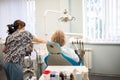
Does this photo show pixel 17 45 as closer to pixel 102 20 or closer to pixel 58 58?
pixel 58 58

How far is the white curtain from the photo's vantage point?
446 centimetres

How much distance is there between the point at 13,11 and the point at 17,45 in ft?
7.38

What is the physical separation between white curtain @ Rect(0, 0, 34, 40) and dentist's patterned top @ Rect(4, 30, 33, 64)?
1.97m

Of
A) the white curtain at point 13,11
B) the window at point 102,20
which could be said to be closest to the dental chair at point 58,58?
the window at point 102,20

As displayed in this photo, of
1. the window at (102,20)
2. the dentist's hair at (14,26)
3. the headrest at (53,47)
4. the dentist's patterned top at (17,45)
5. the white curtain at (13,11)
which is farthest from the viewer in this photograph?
the white curtain at (13,11)

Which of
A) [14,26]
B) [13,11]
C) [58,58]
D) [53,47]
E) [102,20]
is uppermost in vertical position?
[13,11]

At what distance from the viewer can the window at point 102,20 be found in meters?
3.73

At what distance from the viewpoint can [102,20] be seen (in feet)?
12.5

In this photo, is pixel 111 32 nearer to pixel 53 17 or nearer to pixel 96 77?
pixel 96 77

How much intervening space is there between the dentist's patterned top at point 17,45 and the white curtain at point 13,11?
197 cm

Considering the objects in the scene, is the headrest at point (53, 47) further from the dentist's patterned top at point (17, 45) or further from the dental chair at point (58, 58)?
the dentist's patterned top at point (17, 45)

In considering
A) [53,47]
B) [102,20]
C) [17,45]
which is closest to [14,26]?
[17,45]

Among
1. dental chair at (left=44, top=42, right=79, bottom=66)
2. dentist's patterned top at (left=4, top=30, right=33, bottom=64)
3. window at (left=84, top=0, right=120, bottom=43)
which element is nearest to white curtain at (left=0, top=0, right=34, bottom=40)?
window at (left=84, top=0, right=120, bottom=43)

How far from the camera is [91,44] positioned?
3.97m
